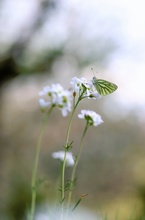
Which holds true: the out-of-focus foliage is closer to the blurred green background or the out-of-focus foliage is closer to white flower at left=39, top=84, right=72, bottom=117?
the blurred green background

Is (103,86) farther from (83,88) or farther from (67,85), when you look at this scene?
(67,85)

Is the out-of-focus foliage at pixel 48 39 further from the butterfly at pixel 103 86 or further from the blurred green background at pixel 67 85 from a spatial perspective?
the butterfly at pixel 103 86

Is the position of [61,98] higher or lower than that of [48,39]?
lower

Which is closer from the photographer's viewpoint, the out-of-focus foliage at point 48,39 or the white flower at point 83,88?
the white flower at point 83,88

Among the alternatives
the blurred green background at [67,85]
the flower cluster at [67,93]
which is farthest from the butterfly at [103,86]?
the blurred green background at [67,85]

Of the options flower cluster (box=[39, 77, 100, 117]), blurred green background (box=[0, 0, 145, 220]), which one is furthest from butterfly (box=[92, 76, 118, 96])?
blurred green background (box=[0, 0, 145, 220])

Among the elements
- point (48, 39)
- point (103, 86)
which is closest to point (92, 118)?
point (103, 86)

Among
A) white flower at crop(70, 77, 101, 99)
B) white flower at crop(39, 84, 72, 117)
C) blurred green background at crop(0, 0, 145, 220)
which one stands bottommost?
white flower at crop(70, 77, 101, 99)

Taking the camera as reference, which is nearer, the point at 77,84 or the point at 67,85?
the point at 77,84
